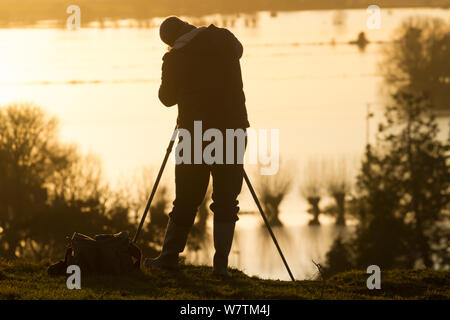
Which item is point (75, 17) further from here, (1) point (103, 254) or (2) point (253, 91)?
(2) point (253, 91)

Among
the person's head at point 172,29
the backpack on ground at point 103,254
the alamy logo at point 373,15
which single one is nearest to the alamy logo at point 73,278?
the backpack on ground at point 103,254

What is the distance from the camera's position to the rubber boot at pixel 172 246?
9562mm

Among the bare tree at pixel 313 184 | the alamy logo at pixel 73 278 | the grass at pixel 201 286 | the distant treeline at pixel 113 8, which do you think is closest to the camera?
the grass at pixel 201 286

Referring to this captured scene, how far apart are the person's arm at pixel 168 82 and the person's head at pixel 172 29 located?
17cm

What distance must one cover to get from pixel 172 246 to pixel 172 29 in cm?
207

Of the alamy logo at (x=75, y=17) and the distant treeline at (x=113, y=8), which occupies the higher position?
the distant treeline at (x=113, y=8)

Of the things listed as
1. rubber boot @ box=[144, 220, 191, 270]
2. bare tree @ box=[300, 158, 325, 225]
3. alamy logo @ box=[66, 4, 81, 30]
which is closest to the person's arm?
rubber boot @ box=[144, 220, 191, 270]

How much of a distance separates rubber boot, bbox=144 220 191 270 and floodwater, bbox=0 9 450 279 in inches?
1843

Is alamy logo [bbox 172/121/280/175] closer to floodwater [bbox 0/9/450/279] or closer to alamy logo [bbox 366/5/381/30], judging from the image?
alamy logo [bbox 366/5/381/30]

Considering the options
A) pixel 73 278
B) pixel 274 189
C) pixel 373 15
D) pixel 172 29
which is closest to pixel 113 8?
pixel 274 189

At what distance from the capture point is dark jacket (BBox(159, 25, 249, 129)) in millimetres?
9047

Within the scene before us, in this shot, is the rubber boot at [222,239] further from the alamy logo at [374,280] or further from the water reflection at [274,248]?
the water reflection at [274,248]

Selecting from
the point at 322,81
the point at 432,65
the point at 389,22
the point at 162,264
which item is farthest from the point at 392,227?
the point at 389,22
